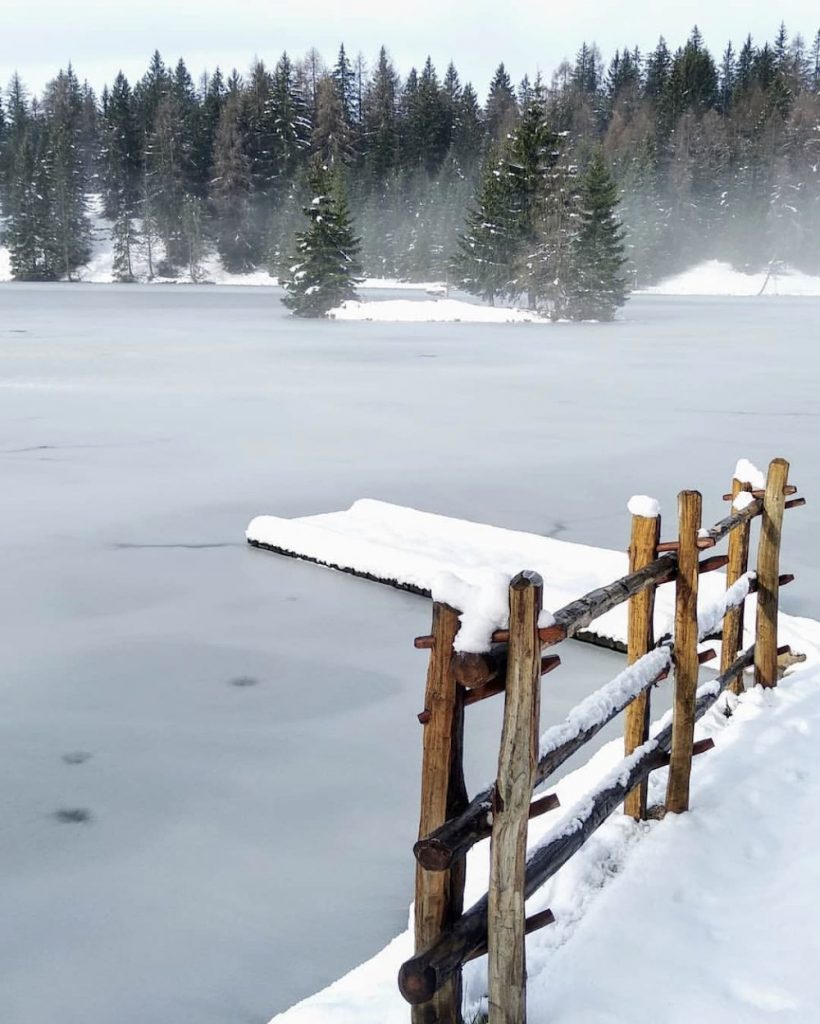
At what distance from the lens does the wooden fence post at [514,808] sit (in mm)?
2391

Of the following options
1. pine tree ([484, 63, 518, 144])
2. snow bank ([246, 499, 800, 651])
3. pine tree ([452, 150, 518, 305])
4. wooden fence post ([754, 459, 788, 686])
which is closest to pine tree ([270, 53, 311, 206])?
pine tree ([484, 63, 518, 144])

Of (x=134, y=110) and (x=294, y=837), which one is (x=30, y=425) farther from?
(x=134, y=110)

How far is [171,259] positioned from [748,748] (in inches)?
3287

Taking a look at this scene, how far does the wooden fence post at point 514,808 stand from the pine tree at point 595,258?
134 ft

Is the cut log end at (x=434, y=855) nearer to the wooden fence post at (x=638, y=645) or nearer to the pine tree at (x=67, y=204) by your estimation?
the wooden fence post at (x=638, y=645)

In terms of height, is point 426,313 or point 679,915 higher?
point 426,313

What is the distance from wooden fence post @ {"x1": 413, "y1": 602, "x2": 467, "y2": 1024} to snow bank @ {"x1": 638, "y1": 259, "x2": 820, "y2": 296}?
7689 centimetres

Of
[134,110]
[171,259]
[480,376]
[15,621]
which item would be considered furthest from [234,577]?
[134,110]

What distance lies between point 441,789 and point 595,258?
41.9 m

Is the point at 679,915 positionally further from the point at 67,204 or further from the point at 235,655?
the point at 67,204

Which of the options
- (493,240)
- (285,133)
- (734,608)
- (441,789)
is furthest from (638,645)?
(285,133)

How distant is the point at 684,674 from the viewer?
3.85 m

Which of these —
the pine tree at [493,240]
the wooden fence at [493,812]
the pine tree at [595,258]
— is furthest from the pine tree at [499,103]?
the wooden fence at [493,812]

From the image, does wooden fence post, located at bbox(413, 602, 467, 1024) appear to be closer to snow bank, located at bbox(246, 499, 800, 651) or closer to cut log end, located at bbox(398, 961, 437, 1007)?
cut log end, located at bbox(398, 961, 437, 1007)
